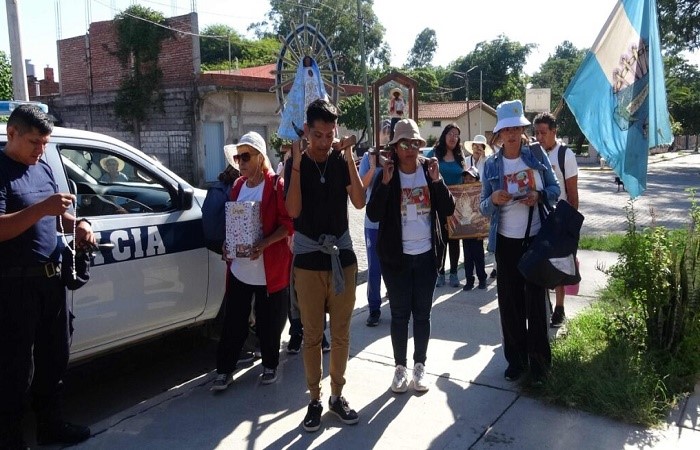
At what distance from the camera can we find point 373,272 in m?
5.48

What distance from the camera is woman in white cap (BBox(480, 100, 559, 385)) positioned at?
13.3ft

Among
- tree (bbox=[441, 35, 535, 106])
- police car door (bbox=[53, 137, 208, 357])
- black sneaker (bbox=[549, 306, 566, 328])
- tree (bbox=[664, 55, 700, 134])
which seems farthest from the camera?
tree (bbox=[441, 35, 535, 106])

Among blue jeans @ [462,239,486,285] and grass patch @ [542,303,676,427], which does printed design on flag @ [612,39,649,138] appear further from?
blue jeans @ [462,239,486,285]

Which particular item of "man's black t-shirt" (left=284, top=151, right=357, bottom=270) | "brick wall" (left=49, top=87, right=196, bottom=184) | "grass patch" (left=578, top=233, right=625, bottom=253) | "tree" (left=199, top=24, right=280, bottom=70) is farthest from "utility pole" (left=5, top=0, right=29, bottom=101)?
"tree" (left=199, top=24, right=280, bottom=70)

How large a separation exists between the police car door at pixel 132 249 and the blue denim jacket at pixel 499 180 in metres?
2.07

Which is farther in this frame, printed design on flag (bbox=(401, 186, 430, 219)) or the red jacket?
the red jacket

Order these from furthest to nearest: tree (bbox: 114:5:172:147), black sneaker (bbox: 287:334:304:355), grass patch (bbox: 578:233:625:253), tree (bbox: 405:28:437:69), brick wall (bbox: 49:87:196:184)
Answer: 1. tree (bbox: 405:28:437:69)
2. tree (bbox: 114:5:172:147)
3. brick wall (bbox: 49:87:196:184)
4. grass patch (bbox: 578:233:625:253)
5. black sneaker (bbox: 287:334:304:355)

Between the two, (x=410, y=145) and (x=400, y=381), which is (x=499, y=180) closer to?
(x=410, y=145)

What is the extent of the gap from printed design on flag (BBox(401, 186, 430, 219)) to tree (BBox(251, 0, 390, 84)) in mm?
41215

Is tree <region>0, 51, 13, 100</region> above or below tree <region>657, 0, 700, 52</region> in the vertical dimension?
below

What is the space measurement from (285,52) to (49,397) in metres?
4.70

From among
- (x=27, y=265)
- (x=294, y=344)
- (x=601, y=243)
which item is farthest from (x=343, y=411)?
(x=601, y=243)

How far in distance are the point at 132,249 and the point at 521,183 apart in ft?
8.52

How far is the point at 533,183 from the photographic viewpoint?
13.4ft
